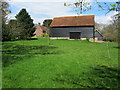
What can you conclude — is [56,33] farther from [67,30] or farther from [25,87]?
[25,87]

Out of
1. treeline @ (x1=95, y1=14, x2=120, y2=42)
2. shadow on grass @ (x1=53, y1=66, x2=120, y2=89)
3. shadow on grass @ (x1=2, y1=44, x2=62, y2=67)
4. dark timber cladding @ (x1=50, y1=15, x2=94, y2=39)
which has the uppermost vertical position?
dark timber cladding @ (x1=50, y1=15, x2=94, y2=39)

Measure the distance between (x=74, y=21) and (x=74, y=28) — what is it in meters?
2.37

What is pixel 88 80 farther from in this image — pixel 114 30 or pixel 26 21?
pixel 26 21

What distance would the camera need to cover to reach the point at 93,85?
14.1 ft

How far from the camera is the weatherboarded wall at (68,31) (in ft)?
127

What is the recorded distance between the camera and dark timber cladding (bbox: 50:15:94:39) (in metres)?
38.7

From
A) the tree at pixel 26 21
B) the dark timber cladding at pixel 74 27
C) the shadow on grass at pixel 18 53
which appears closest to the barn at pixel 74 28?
the dark timber cladding at pixel 74 27

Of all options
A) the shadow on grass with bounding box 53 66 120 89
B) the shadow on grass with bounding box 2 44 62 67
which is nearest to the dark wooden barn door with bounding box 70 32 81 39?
the shadow on grass with bounding box 2 44 62 67

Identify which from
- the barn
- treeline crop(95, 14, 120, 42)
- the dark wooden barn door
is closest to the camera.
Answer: treeline crop(95, 14, 120, 42)

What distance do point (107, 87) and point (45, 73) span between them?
256 centimetres

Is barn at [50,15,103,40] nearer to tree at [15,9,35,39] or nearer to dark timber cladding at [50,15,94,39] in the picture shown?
dark timber cladding at [50,15,94,39]

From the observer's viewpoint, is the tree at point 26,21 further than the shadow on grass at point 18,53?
Yes

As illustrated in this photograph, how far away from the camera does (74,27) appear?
40094 mm

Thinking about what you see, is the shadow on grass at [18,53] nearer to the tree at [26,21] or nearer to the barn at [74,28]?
the tree at [26,21]
